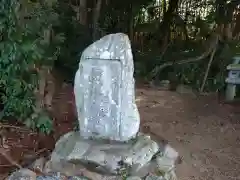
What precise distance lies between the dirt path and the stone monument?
539 millimetres

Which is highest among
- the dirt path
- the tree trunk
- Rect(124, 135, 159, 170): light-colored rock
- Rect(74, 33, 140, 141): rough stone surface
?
the tree trunk

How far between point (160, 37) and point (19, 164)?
483 cm

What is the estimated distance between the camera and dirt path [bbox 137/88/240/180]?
338 centimetres

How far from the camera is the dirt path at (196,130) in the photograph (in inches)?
133

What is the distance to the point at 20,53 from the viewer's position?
140 inches

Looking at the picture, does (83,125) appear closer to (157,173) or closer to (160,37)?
(157,173)

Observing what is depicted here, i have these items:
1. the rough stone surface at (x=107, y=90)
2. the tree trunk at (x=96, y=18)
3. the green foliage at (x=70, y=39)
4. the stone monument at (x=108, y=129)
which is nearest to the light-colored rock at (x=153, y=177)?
the stone monument at (x=108, y=129)

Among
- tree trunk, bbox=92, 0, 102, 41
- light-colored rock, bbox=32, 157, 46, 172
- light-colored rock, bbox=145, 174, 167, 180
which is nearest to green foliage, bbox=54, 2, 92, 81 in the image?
tree trunk, bbox=92, 0, 102, 41

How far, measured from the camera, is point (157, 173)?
2828 mm

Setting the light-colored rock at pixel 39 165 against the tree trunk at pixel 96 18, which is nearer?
the light-colored rock at pixel 39 165

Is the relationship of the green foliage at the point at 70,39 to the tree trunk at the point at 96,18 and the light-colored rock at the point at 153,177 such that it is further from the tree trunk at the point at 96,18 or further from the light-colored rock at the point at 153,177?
the light-colored rock at the point at 153,177

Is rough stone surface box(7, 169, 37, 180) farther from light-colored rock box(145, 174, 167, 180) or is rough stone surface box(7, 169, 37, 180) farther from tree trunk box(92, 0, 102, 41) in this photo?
tree trunk box(92, 0, 102, 41)

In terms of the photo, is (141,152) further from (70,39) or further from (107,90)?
(70,39)

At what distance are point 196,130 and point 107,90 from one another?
1879mm
